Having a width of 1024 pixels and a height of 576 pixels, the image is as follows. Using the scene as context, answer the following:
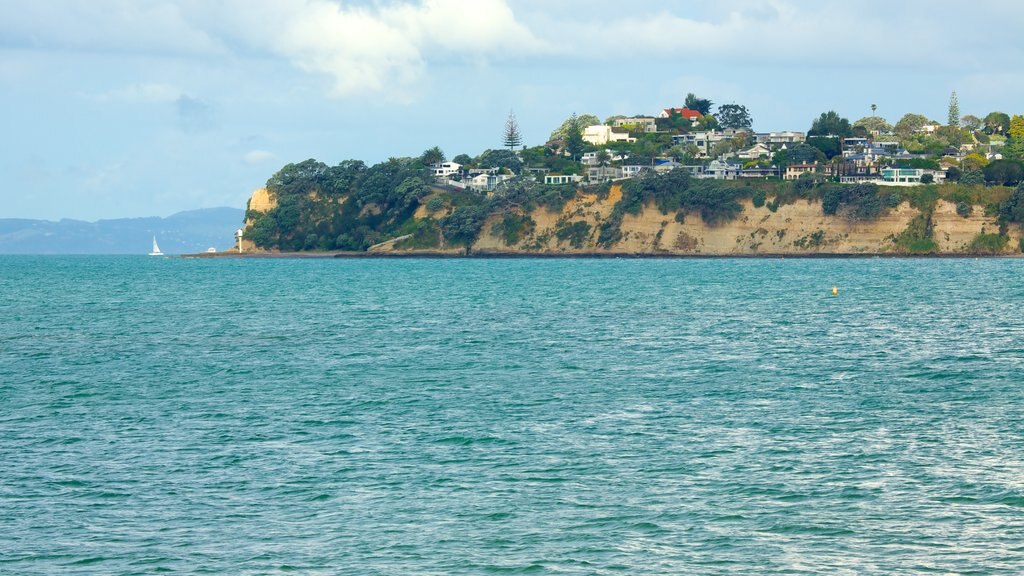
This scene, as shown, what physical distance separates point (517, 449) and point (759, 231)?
15975 centimetres

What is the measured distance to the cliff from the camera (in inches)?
6875

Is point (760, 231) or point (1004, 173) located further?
point (760, 231)

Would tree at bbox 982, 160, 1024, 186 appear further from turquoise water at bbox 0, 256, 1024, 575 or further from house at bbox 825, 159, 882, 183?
turquoise water at bbox 0, 256, 1024, 575

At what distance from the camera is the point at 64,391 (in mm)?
40062

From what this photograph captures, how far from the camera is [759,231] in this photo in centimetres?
18438

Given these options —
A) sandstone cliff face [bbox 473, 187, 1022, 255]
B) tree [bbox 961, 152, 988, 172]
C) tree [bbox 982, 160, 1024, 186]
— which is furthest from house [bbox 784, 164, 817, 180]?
tree [bbox 982, 160, 1024, 186]

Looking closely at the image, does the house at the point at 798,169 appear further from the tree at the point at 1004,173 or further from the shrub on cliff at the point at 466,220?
the shrub on cliff at the point at 466,220

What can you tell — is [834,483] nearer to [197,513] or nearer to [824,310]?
A: [197,513]

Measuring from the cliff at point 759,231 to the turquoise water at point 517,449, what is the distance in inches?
4550

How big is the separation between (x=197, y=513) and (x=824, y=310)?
58.3 metres

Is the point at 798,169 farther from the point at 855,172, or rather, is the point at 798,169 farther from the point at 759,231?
the point at 759,231

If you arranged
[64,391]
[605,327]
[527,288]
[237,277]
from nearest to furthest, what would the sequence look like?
[64,391] < [605,327] < [527,288] < [237,277]

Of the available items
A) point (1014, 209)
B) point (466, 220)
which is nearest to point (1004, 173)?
point (1014, 209)

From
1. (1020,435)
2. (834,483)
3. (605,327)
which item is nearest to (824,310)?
(605,327)
